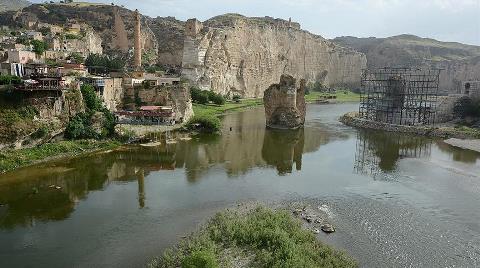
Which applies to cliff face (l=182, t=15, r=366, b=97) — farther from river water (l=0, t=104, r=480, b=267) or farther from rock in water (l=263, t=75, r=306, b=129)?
river water (l=0, t=104, r=480, b=267)

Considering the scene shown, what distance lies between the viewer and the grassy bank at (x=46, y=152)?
24255 mm

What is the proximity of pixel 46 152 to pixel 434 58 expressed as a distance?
102 m

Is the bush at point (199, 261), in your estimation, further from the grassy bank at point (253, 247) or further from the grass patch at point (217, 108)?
the grass patch at point (217, 108)

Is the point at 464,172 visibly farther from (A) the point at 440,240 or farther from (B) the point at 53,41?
(B) the point at 53,41

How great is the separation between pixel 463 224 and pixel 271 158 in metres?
14.3

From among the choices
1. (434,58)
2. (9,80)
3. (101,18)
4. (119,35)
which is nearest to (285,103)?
(9,80)

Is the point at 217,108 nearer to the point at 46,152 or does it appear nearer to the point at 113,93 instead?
the point at 113,93

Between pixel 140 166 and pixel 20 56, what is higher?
pixel 20 56

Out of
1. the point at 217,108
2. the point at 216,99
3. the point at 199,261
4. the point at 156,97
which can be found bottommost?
the point at 199,261

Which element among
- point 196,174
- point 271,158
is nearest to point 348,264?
point 196,174

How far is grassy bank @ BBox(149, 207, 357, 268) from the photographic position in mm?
13516

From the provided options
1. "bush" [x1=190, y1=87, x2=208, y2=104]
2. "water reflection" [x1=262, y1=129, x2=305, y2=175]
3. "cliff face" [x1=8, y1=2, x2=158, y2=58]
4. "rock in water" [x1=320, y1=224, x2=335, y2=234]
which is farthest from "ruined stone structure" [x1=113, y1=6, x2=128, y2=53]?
"rock in water" [x1=320, y1=224, x2=335, y2=234]

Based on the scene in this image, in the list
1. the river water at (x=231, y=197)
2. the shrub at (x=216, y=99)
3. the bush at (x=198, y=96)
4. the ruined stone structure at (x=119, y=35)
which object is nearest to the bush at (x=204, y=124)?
the river water at (x=231, y=197)

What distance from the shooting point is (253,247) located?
14719 millimetres
